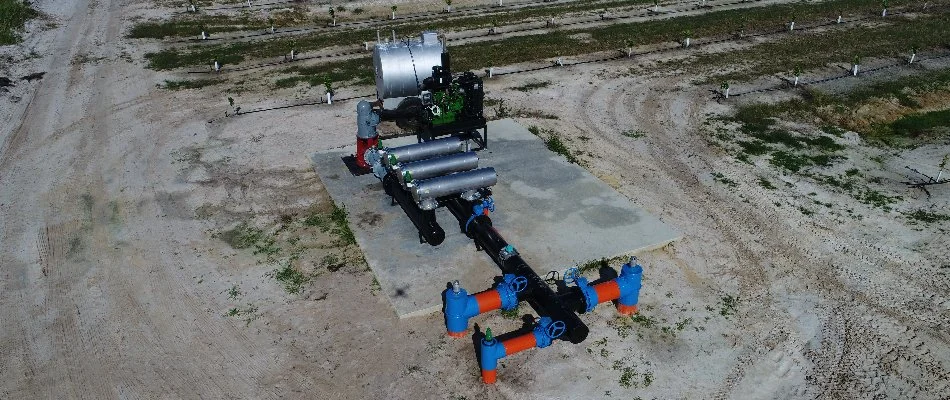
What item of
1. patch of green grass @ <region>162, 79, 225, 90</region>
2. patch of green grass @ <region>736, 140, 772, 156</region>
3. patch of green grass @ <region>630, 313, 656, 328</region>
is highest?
patch of green grass @ <region>162, 79, 225, 90</region>

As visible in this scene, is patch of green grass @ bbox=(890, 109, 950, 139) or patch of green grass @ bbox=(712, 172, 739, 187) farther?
patch of green grass @ bbox=(890, 109, 950, 139)

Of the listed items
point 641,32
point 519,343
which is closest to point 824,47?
point 641,32

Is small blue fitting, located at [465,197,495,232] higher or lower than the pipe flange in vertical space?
lower

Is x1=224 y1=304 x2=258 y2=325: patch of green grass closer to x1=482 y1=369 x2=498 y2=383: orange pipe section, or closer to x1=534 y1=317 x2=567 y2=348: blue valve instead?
x1=482 y1=369 x2=498 y2=383: orange pipe section

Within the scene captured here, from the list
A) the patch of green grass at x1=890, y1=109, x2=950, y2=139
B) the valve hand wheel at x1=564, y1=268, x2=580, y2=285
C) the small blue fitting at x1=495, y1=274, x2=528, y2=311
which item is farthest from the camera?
the patch of green grass at x1=890, y1=109, x2=950, y2=139

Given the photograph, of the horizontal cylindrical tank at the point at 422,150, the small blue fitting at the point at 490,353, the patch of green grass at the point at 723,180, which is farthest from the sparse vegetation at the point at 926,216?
the small blue fitting at the point at 490,353

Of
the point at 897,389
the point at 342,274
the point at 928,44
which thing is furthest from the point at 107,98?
the point at 928,44

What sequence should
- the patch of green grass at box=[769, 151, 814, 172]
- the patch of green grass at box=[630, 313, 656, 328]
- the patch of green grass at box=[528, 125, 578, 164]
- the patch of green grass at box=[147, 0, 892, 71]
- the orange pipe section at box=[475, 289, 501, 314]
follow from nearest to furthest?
the orange pipe section at box=[475, 289, 501, 314] → the patch of green grass at box=[630, 313, 656, 328] → the patch of green grass at box=[769, 151, 814, 172] → the patch of green grass at box=[528, 125, 578, 164] → the patch of green grass at box=[147, 0, 892, 71]

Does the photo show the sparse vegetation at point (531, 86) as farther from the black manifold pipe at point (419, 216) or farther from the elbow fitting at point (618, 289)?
the elbow fitting at point (618, 289)

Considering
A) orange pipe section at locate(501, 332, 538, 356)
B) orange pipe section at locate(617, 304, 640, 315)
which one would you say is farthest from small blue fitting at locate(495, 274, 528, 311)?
orange pipe section at locate(617, 304, 640, 315)
